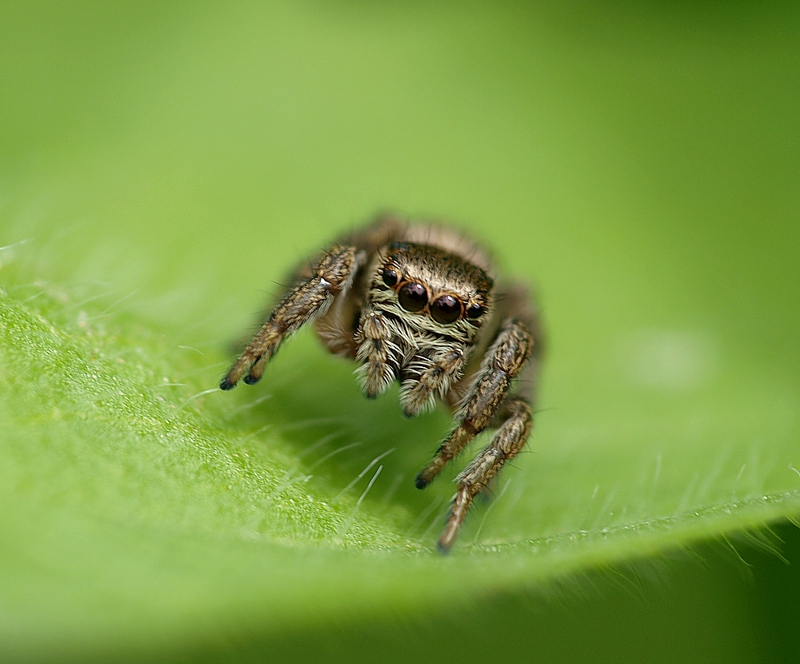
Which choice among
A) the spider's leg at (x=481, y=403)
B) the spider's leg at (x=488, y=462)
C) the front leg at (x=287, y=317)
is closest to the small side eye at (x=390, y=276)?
the front leg at (x=287, y=317)

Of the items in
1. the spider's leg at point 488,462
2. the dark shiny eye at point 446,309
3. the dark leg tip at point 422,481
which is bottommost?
the dark leg tip at point 422,481

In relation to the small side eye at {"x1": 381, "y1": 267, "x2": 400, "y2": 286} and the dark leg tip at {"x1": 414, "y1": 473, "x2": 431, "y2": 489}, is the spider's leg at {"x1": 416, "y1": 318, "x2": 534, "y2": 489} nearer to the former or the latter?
the dark leg tip at {"x1": 414, "y1": 473, "x2": 431, "y2": 489}

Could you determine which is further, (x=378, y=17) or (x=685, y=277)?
(x=378, y=17)

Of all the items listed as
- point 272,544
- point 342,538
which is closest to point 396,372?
point 342,538

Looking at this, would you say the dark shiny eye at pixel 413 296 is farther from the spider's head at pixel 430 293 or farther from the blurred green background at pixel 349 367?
the blurred green background at pixel 349 367

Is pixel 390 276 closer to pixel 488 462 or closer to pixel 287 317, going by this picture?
pixel 287 317

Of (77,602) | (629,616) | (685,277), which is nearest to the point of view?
(77,602)

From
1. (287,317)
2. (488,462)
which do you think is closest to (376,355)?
(287,317)

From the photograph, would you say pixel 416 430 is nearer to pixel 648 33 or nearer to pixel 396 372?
pixel 396 372
